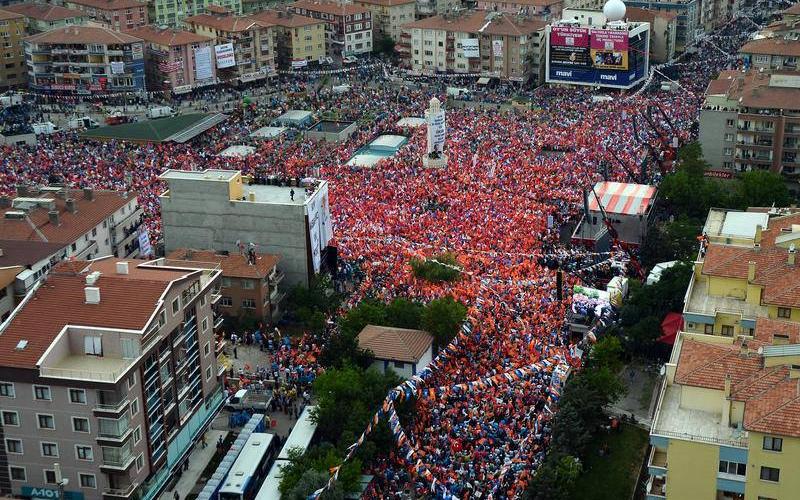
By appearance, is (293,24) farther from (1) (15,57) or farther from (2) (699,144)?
(2) (699,144)

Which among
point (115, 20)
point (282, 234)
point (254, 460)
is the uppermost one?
point (115, 20)

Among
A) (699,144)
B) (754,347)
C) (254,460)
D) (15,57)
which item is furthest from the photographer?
(15,57)

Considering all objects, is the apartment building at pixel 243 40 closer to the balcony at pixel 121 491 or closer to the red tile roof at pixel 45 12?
the red tile roof at pixel 45 12

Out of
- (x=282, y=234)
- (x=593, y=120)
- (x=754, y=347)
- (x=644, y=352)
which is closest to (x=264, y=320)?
(x=282, y=234)

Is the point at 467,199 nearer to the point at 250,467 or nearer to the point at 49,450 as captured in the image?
the point at 250,467

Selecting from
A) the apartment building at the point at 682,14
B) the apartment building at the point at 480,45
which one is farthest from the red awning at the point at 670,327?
the apartment building at the point at 682,14

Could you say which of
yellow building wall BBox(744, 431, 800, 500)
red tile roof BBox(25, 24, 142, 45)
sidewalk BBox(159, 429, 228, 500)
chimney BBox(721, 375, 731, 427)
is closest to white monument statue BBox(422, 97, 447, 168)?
red tile roof BBox(25, 24, 142, 45)

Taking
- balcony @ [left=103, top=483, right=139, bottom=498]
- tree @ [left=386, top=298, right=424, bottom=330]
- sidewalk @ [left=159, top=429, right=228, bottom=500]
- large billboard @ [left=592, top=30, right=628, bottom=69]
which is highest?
large billboard @ [left=592, top=30, right=628, bottom=69]

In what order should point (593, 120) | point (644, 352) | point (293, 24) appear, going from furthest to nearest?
point (293, 24)
point (593, 120)
point (644, 352)

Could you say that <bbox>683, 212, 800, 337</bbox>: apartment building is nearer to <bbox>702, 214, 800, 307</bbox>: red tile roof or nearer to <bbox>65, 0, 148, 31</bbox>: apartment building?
<bbox>702, 214, 800, 307</bbox>: red tile roof
